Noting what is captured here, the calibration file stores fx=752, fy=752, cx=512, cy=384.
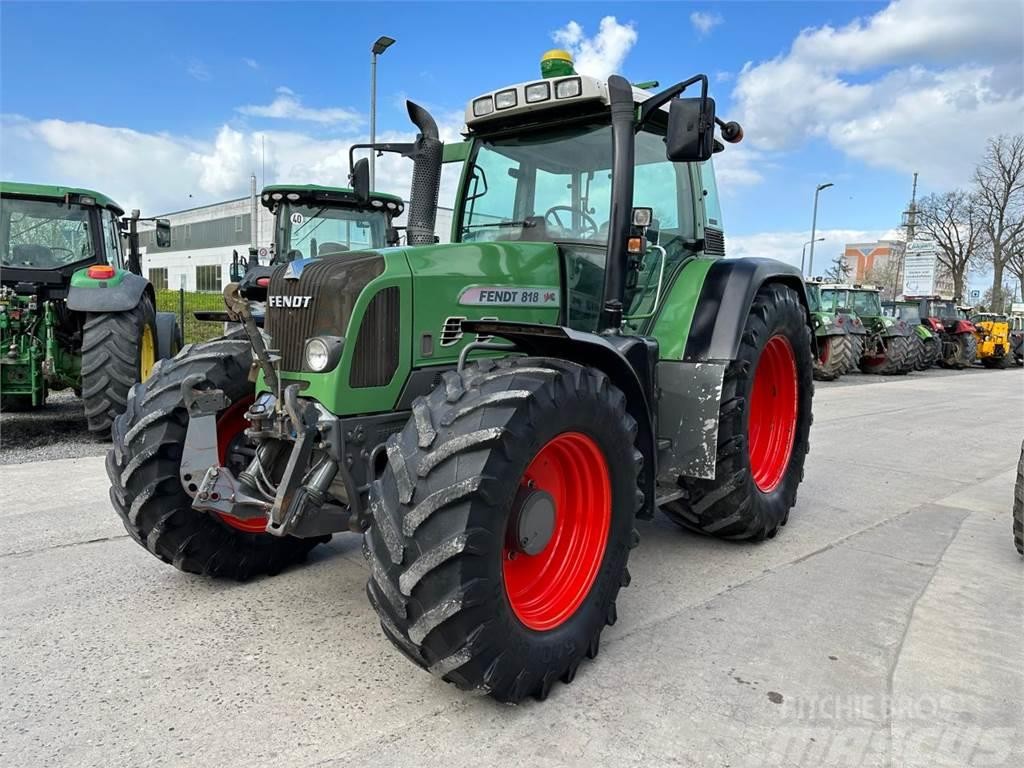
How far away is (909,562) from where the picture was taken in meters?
4.17

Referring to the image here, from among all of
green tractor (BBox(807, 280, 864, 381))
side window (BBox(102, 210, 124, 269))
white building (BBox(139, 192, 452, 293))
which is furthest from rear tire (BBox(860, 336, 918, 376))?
white building (BBox(139, 192, 452, 293))

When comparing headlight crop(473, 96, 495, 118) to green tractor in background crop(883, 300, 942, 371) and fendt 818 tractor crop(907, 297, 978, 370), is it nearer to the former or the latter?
green tractor in background crop(883, 300, 942, 371)

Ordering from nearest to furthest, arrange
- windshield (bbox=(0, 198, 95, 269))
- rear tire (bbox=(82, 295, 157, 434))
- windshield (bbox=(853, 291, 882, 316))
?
rear tire (bbox=(82, 295, 157, 434)) → windshield (bbox=(0, 198, 95, 269)) → windshield (bbox=(853, 291, 882, 316))

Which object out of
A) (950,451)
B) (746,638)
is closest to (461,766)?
(746,638)

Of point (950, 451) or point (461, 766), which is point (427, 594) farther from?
point (950, 451)

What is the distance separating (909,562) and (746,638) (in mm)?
1600

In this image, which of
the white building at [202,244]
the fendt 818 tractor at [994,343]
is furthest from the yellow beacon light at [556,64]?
the white building at [202,244]

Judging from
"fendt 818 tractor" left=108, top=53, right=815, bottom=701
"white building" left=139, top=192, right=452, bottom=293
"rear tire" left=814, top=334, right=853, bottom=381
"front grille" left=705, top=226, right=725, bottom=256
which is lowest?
"rear tire" left=814, top=334, right=853, bottom=381

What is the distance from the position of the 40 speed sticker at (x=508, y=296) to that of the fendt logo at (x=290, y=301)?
62 cm

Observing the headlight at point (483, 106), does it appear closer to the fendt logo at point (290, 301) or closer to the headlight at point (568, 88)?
the headlight at point (568, 88)

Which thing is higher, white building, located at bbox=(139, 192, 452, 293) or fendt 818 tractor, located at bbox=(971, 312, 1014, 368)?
white building, located at bbox=(139, 192, 452, 293)

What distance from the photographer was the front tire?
91.4 inches

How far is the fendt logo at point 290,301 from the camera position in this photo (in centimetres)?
299

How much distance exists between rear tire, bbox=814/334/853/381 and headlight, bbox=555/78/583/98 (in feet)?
46.3
